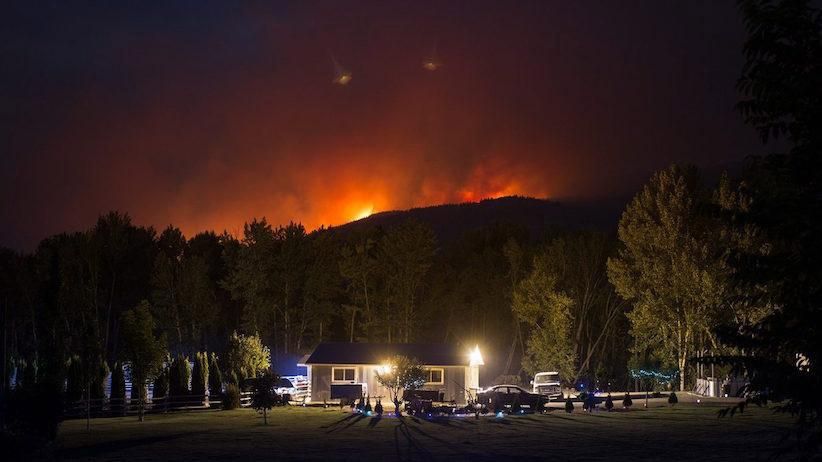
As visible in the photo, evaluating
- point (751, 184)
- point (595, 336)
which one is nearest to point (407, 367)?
point (595, 336)

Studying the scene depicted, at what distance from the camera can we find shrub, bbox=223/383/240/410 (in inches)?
2223

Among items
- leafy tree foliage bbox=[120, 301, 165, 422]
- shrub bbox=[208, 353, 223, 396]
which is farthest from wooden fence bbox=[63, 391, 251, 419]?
leafy tree foliage bbox=[120, 301, 165, 422]

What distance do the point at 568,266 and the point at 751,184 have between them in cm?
7170

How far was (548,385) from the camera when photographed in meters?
66.0

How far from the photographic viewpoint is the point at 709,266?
61.6 metres

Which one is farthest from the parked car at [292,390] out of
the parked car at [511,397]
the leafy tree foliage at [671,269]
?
the leafy tree foliage at [671,269]

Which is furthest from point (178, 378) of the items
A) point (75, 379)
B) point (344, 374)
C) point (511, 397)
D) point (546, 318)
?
point (546, 318)

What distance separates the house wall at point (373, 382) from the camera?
2357 inches

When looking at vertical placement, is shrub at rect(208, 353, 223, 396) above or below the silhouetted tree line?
below

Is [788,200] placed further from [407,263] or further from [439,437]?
[407,263]

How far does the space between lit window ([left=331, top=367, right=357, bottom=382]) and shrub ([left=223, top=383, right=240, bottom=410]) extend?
708 cm

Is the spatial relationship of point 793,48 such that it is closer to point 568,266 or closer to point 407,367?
point 407,367

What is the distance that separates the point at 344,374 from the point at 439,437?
91.1 ft

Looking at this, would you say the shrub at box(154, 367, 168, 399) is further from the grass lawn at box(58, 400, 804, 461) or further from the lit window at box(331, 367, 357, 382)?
the lit window at box(331, 367, 357, 382)
